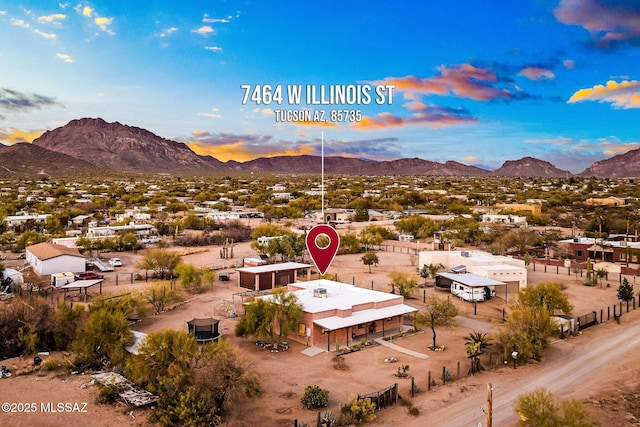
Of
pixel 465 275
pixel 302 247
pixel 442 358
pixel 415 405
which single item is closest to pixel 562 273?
pixel 465 275

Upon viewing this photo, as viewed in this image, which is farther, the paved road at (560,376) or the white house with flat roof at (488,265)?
the white house with flat roof at (488,265)

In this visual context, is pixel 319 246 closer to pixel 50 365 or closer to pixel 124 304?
pixel 50 365

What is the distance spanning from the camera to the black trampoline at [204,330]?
81.5ft

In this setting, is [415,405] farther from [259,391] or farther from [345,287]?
[345,287]

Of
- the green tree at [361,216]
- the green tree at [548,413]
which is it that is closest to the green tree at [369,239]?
the green tree at [361,216]

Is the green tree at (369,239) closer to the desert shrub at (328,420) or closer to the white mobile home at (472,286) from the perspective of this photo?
the white mobile home at (472,286)

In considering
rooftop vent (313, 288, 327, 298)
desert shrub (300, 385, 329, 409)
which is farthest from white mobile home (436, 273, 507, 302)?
desert shrub (300, 385, 329, 409)

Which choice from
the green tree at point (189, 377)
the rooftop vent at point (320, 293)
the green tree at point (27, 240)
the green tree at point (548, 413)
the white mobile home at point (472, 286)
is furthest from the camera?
the green tree at point (27, 240)

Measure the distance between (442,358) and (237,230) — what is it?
152 feet

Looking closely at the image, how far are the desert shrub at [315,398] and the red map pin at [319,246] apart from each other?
4433mm

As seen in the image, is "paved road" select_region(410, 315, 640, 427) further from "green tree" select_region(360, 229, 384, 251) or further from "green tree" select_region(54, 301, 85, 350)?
"green tree" select_region(360, 229, 384, 251)

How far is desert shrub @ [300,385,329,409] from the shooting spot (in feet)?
63.0

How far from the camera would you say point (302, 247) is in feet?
163

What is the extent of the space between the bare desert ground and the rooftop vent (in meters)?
4.05
